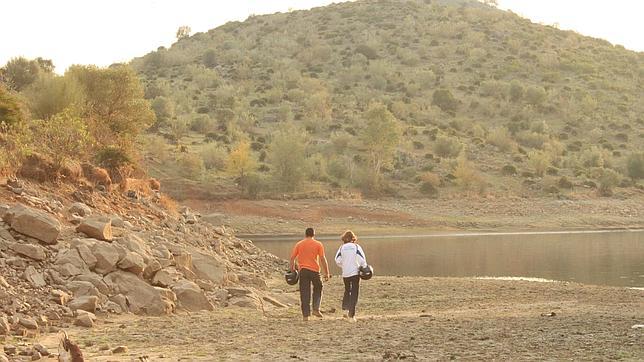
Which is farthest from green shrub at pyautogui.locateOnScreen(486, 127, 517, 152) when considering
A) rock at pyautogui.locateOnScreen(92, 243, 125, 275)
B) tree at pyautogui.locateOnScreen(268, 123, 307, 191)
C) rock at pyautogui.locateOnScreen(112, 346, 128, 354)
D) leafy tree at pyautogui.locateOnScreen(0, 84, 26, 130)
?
rock at pyautogui.locateOnScreen(112, 346, 128, 354)

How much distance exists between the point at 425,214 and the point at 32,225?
4664 centimetres

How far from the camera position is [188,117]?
7931 centimetres

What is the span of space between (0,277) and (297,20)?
119 m

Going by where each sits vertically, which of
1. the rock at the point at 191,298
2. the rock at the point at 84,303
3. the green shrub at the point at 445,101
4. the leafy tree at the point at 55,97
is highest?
the green shrub at the point at 445,101

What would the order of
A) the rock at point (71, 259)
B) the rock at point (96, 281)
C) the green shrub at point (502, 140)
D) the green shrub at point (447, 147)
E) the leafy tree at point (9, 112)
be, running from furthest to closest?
the green shrub at point (502, 140)
the green shrub at point (447, 147)
the leafy tree at point (9, 112)
the rock at point (71, 259)
the rock at point (96, 281)

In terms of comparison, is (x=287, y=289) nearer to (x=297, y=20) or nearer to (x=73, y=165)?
(x=73, y=165)

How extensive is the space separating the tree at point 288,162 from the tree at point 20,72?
17624 millimetres

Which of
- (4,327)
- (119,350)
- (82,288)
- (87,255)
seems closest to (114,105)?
(87,255)

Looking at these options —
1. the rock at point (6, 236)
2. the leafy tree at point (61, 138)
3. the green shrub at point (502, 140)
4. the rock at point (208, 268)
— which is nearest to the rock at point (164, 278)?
the rock at point (208, 268)

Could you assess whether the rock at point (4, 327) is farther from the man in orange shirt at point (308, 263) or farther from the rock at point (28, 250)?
the man in orange shirt at point (308, 263)

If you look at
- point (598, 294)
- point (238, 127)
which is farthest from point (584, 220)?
point (598, 294)

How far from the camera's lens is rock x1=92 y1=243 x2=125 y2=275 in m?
16.0

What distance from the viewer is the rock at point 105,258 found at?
1605 cm

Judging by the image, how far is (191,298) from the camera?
55.4 feet
